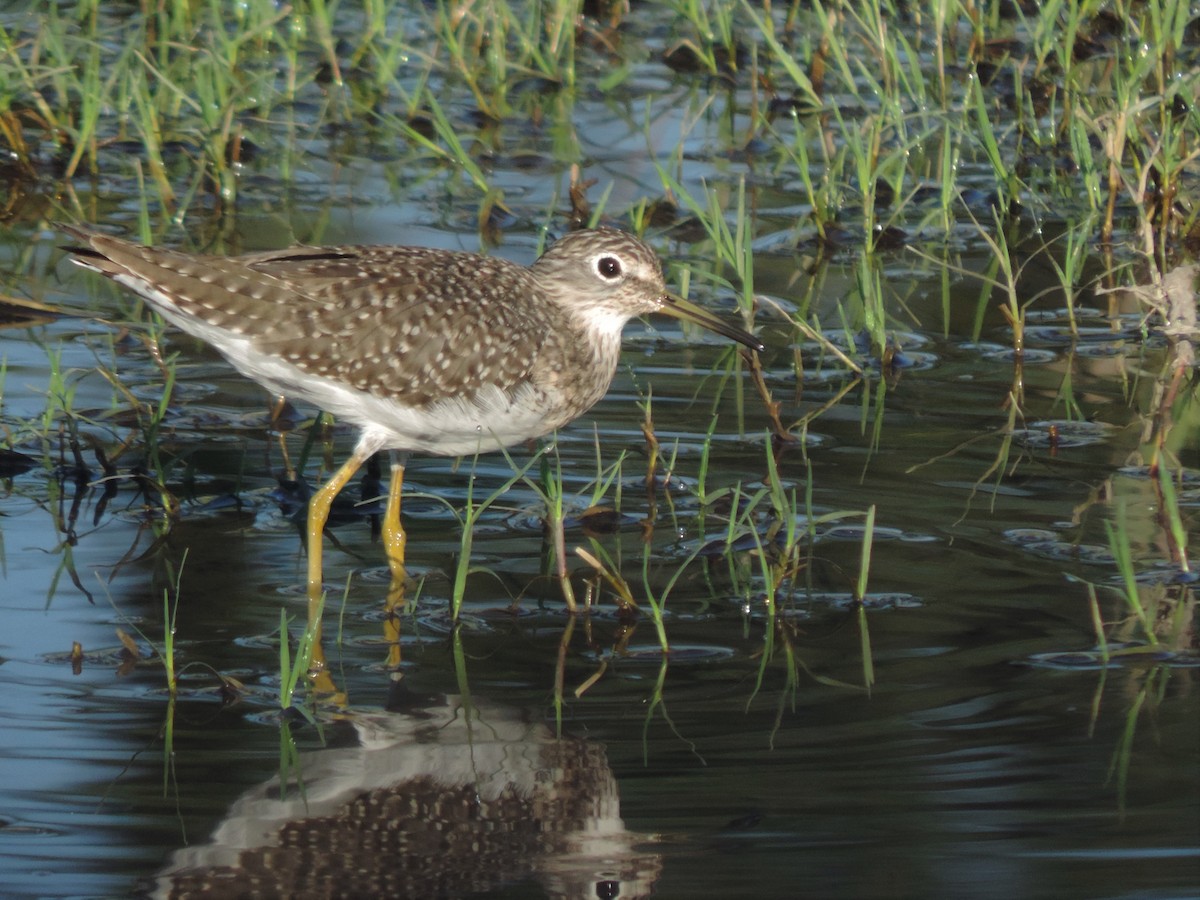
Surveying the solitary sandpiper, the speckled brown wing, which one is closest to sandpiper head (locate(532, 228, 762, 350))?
the solitary sandpiper

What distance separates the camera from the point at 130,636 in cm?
618

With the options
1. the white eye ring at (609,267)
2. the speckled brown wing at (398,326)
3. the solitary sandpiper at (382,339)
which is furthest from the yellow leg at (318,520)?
the white eye ring at (609,267)

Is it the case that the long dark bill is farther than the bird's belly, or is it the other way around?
the long dark bill

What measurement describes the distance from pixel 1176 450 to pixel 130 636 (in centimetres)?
411

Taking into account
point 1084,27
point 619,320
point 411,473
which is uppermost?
point 1084,27

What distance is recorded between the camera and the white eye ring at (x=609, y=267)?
775 centimetres

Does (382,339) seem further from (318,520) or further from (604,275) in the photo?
(604,275)

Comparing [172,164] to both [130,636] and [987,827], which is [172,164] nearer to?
[130,636]

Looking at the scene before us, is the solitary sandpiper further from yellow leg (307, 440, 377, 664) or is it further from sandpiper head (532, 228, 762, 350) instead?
sandpiper head (532, 228, 762, 350)

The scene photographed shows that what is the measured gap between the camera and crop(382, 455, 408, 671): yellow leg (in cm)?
627

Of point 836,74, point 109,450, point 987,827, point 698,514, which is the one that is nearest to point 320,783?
point 987,827

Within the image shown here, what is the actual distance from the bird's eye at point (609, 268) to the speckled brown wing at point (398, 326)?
53 centimetres

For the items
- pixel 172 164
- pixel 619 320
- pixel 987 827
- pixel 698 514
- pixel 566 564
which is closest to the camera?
pixel 987 827

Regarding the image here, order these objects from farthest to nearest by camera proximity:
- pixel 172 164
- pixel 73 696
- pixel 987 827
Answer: pixel 172 164 → pixel 73 696 → pixel 987 827
